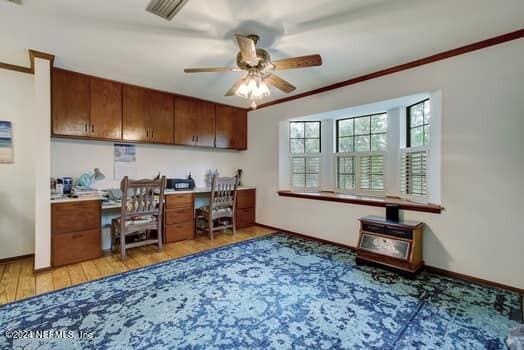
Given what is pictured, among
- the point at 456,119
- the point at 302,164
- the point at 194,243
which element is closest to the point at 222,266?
the point at 194,243

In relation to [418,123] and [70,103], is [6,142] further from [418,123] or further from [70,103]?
[418,123]

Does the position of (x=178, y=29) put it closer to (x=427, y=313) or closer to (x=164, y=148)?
(x=164, y=148)

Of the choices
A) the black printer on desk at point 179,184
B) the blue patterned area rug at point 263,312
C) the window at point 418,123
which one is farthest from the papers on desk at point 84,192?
the window at point 418,123

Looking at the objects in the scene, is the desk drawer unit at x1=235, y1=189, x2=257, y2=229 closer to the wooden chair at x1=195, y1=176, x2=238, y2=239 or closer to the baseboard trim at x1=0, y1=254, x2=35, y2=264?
the wooden chair at x1=195, y1=176, x2=238, y2=239

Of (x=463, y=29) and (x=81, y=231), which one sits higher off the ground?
(x=463, y=29)

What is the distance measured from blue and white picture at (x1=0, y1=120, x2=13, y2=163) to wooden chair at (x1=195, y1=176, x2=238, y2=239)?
2.40 metres

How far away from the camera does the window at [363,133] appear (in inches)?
138

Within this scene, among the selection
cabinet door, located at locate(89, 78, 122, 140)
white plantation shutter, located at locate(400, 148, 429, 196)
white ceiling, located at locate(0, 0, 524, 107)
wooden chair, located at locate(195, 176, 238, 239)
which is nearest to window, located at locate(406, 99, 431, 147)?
white plantation shutter, located at locate(400, 148, 429, 196)

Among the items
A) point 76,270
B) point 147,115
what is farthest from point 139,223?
point 147,115

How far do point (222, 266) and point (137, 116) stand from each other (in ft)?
7.92

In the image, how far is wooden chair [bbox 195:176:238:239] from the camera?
3771 mm

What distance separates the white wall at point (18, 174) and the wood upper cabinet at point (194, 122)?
69.8 inches

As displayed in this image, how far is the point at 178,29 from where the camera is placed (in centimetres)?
207

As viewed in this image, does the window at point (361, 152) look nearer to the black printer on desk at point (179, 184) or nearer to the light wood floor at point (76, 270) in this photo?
the light wood floor at point (76, 270)
